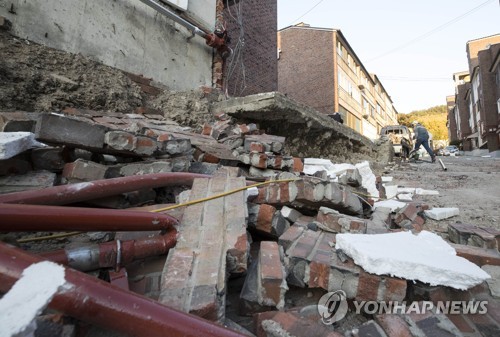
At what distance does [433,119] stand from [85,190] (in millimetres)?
60549

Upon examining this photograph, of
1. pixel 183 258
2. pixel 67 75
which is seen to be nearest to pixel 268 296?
pixel 183 258

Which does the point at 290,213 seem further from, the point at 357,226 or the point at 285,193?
the point at 357,226

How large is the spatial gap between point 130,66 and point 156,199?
108 inches

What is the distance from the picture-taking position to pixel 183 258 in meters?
1.16

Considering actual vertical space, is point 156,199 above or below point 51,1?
below

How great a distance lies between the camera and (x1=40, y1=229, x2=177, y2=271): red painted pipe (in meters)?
1.05

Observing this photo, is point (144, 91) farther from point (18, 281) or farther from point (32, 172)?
point (18, 281)

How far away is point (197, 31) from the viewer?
4.56 metres

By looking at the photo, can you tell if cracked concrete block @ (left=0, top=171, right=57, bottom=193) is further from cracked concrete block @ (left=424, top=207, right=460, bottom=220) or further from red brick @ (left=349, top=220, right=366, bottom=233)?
cracked concrete block @ (left=424, top=207, right=460, bottom=220)

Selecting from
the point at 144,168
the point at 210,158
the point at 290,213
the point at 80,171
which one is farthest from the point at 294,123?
the point at 80,171

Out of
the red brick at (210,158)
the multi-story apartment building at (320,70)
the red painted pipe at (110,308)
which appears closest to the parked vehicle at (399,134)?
the multi-story apartment building at (320,70)

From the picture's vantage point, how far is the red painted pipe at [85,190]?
1231 millimetres

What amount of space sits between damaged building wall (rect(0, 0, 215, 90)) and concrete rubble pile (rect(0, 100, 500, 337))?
5.28 ft

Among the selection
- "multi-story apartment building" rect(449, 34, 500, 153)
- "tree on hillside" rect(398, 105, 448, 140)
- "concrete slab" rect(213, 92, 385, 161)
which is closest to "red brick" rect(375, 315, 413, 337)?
"concrete slab" rect(213, 92, 385, 161)
